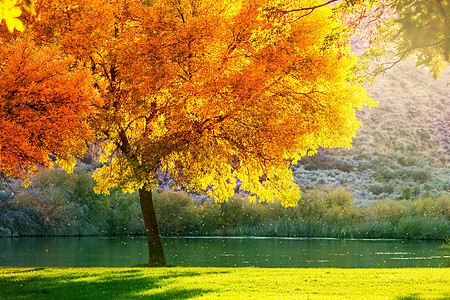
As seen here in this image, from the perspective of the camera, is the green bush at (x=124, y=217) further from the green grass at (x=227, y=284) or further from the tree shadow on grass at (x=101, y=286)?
the tree shadow on grass at (x=101, y=286)

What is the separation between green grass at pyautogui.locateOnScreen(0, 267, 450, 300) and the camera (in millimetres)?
9109

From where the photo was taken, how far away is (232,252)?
2119cm

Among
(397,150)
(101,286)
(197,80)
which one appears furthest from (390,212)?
(397,150)

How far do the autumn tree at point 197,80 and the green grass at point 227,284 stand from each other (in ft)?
9.12

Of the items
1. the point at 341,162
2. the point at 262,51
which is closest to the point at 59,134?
the point at 262,51

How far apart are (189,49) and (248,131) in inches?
104

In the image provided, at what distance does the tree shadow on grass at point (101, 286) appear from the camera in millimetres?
9188

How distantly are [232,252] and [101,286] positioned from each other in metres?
11.4

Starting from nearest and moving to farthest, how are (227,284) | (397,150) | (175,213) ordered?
1. (227,284)
2. (175,213)
3. (397,150)

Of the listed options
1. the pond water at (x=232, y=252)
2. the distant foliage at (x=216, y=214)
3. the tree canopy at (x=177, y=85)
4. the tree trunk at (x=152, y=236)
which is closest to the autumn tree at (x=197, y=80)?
the tree canopy at (x=177, y=85)

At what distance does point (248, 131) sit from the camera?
13648mm

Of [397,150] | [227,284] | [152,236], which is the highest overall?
[397,150]

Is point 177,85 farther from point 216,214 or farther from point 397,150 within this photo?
point 397,150

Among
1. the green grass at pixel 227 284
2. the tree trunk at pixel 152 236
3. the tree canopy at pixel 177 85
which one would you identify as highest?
the tree canopy at pixel 177 85
